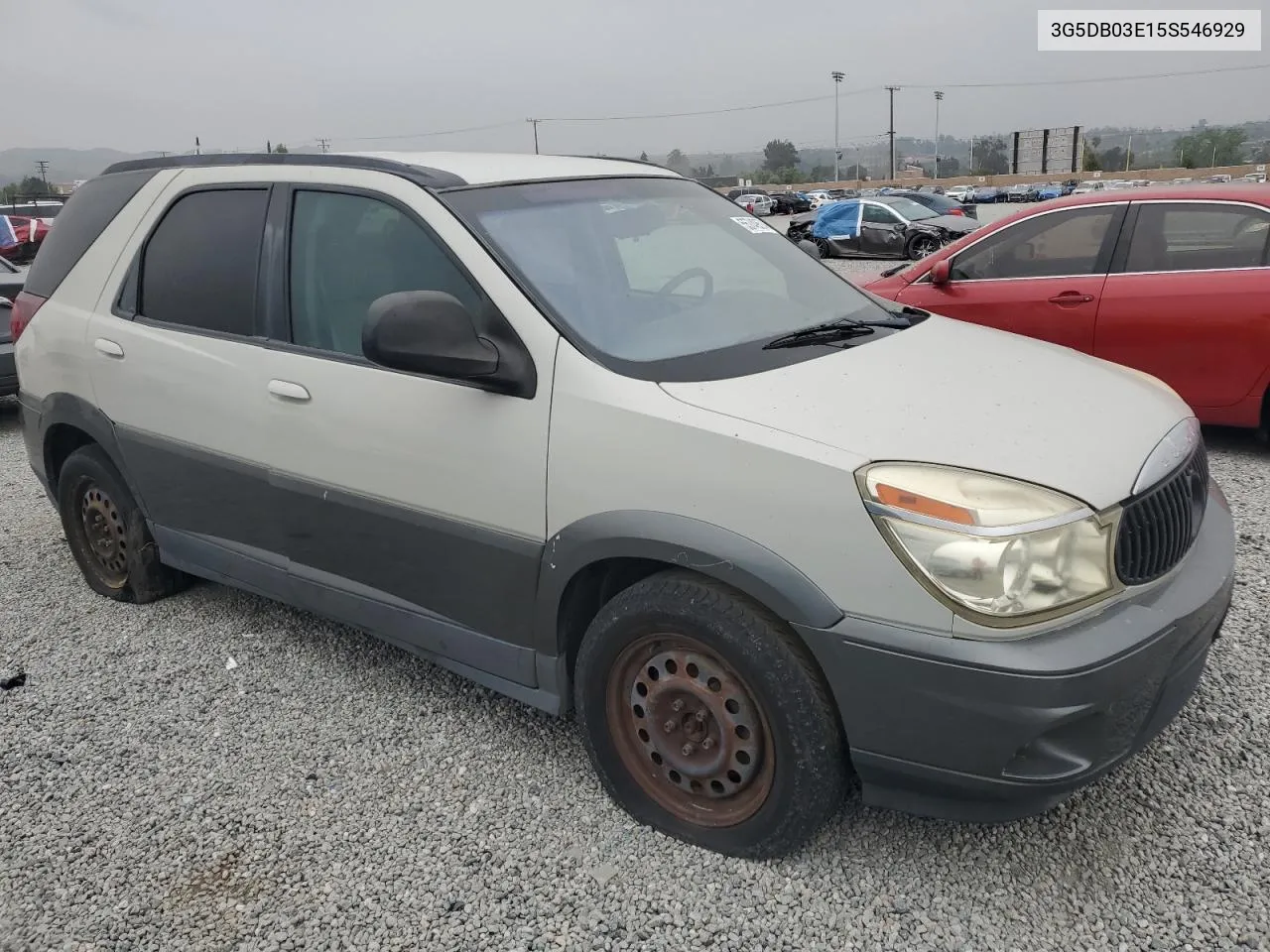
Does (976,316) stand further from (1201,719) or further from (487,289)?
(487,289)

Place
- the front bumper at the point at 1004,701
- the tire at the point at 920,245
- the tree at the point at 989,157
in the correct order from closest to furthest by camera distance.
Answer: the front bumper at the point at 1004,701
the tire at the point at 920,245
the tree at the point at 989,157

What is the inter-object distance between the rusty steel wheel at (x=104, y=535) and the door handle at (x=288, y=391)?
1473 mm

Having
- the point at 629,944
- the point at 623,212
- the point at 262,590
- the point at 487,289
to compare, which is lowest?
the point at 629,944

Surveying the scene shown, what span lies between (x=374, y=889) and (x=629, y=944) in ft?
2.30

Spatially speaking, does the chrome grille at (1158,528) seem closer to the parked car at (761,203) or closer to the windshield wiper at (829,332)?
the windshield wiper at (829,332)

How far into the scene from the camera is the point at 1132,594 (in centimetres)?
227

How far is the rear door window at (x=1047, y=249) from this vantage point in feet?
20.3

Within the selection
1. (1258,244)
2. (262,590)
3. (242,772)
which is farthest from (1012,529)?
(1258,244)

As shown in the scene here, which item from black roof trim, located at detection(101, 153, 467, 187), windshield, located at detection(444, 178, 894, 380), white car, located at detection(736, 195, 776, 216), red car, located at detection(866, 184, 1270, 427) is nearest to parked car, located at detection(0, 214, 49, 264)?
black roof trim, located at detection(101, 153, 467, 187)

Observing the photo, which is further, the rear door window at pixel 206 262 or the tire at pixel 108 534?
the tire at pixel 108 534

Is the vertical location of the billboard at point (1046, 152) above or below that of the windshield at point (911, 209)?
above

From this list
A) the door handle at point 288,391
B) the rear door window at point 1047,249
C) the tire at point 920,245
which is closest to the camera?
the door handle at point 288,391

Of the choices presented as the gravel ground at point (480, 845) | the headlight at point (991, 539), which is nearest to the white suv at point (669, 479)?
the headlight at point (991, 539)

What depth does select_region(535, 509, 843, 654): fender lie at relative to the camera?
2.27 m
